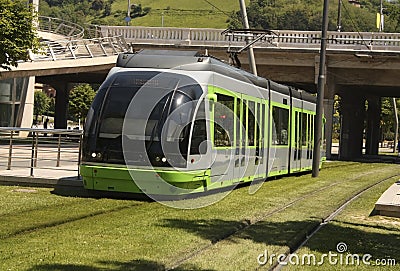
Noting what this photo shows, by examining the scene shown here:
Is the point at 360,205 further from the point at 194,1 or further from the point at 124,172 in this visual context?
the point at 194,1

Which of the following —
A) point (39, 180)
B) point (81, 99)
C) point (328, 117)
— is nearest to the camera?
point (39, 180)

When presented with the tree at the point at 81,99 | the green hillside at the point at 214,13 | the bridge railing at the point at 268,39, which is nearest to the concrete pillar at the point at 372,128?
the bridge railing at the point at 268,39

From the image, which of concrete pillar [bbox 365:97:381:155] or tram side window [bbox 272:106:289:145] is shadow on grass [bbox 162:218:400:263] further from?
concrete pillar [bbox 365:97:381:155]

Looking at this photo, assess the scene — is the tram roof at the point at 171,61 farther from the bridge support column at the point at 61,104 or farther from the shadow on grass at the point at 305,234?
the bridge support column at the point at 61,104

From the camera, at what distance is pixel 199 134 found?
52.0ft

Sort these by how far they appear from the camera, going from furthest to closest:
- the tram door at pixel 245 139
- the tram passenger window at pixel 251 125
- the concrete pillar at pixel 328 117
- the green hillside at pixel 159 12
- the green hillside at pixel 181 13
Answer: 1. the green hillside at pixel 181 13
2. the green hillside at pixel 159 12
3. the concrete pillar at pixel 328 117
4. the tram passenger window at pixel 251 125
5. the tram door at pixel 245 139

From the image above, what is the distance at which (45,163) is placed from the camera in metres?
24.0

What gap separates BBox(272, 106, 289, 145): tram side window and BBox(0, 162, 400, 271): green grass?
507 centimetres

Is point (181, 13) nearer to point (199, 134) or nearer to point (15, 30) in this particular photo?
point (15, 30)

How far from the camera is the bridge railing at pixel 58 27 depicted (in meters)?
48.2

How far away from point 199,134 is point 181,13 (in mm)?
168675

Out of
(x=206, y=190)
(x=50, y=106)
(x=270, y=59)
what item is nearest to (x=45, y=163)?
(x=206, y=190)

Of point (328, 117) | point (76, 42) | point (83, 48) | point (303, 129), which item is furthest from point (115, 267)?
point (328, 117)

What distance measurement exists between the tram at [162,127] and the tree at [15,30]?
16909 mm
